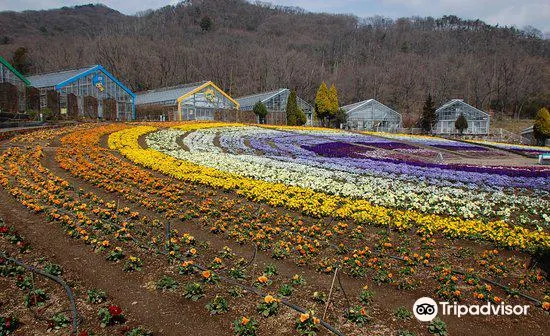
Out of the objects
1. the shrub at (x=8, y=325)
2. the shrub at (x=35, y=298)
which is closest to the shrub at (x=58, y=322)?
the shrub at (x=8, y=325)

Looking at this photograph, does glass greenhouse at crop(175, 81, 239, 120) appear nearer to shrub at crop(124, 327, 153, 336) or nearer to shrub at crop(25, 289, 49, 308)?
shrub at crop(25, 289, 49, 308)

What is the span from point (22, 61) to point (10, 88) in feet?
216

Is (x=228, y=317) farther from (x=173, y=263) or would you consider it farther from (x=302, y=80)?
(x=302, y=80)

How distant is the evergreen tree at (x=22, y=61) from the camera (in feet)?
296

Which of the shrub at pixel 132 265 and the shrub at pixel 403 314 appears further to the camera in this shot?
the shrub at pixel 132 265

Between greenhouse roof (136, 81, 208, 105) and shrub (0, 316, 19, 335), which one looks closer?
shrub (0, 316, 19, 335)

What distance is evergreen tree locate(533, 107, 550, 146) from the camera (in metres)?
47.4

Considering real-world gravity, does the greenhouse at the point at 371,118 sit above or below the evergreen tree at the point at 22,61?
below

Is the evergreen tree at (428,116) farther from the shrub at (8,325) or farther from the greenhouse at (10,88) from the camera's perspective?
the shrub at (8,325)

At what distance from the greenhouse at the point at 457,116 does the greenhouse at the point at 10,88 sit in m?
59.4

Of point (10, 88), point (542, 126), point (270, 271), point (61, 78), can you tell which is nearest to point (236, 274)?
point (270, 271)

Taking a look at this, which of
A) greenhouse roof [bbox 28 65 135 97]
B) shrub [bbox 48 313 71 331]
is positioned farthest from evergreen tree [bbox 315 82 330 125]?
shrub [bbox 48 313 71 331]

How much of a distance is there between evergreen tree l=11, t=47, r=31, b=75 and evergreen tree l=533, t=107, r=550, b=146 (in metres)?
101

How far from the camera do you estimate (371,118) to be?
66.4 meters
